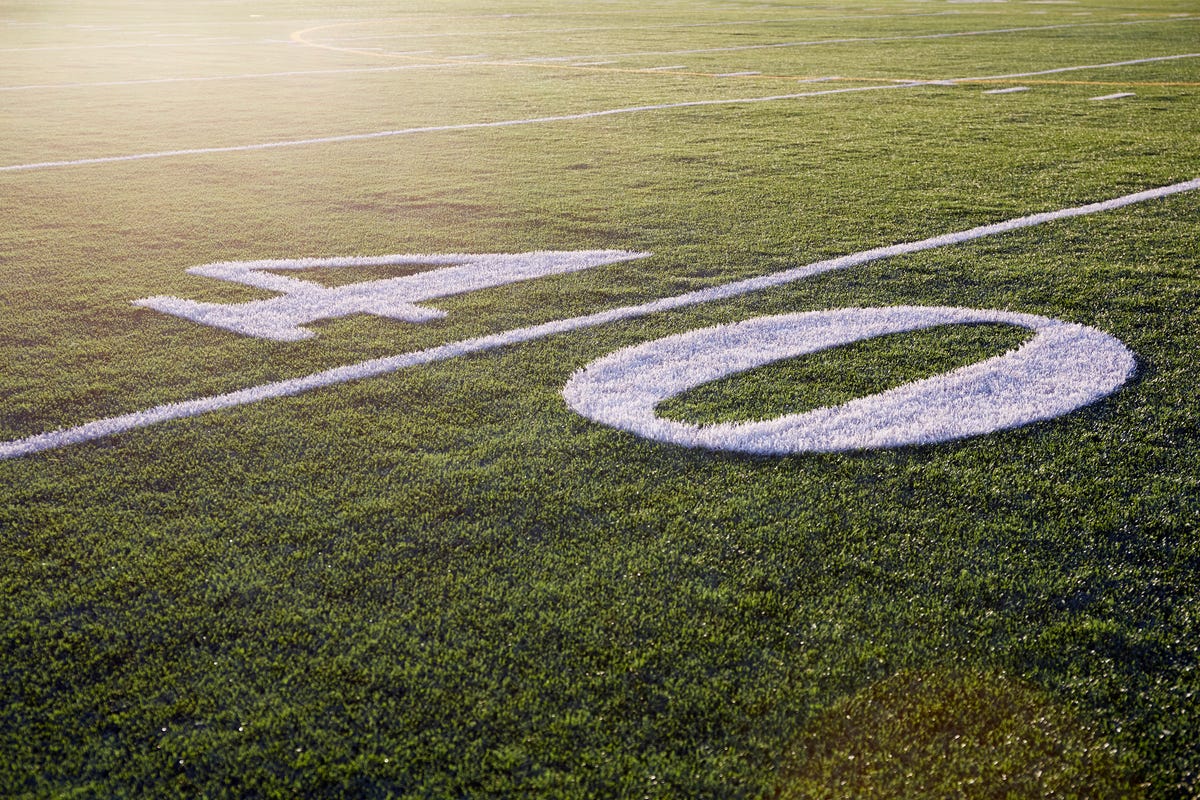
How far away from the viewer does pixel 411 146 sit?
741cm

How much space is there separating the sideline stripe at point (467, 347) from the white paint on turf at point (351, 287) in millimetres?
378

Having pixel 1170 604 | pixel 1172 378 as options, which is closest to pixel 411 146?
pixel 1172 378

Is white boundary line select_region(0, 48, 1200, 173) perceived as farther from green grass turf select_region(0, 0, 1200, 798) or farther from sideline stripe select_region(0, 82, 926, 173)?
green grass turf select_region(0, 0, 1200, 798)

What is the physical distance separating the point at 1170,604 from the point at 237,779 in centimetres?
157

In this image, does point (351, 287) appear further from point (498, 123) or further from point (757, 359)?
point (498, 123)

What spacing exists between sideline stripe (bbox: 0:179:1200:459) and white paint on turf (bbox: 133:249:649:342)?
38cm

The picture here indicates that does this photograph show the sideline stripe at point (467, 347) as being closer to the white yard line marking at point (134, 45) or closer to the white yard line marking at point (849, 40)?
the white yard line marking at point (849, 40)

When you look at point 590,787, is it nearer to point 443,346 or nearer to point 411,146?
point 443,346

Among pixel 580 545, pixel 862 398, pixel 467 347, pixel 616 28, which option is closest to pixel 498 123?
pixel 467 347

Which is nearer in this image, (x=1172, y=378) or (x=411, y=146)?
(x=1172, y=378)

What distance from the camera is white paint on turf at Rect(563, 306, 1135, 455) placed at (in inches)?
108

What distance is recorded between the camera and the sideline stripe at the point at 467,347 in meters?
2.77

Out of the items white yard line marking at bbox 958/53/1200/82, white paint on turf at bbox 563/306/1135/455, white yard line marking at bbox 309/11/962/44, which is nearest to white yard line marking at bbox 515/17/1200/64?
white yard line marking at bbox 309/11/962/44

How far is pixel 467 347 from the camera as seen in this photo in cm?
345
